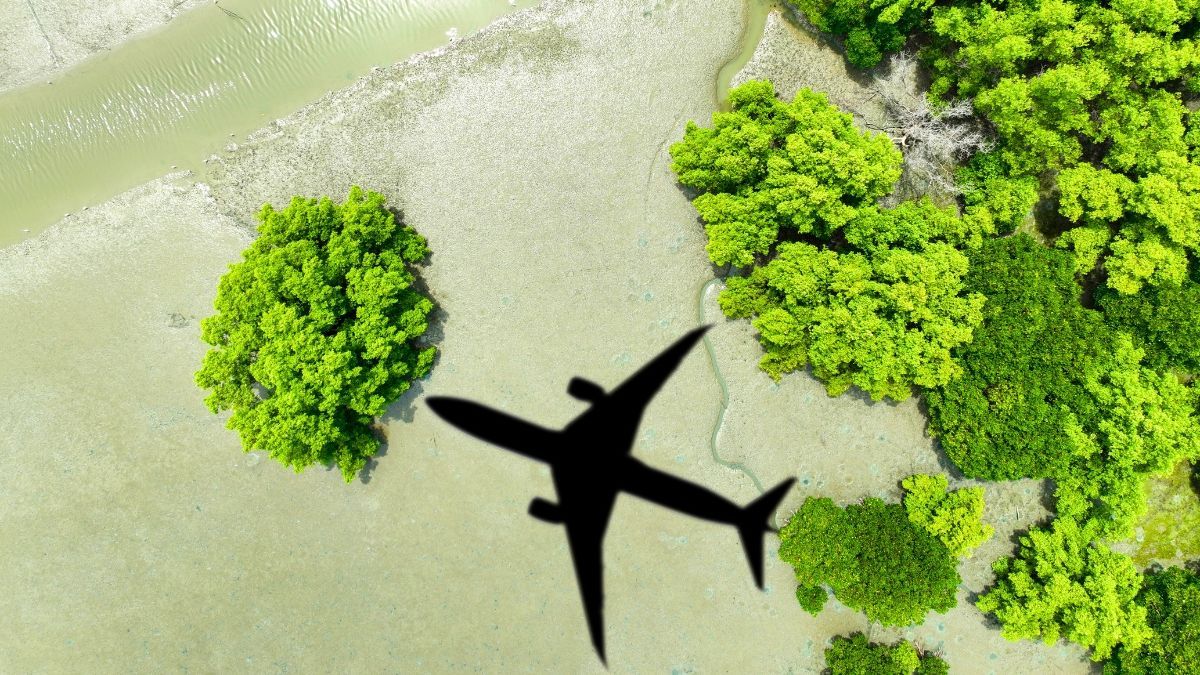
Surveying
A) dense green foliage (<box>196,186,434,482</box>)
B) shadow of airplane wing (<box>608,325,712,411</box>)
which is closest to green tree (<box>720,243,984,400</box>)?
shadow of airplane wing (<box>608,325,712,411</box>)

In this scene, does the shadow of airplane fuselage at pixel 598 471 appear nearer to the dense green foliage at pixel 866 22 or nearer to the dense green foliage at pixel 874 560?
the dense green foliage at pixel 874 560

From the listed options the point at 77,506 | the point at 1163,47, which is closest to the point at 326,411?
the point at 77,506

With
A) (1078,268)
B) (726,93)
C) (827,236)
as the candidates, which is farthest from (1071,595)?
(726,93)

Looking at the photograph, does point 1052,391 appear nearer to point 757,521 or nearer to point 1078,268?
point 1078,268

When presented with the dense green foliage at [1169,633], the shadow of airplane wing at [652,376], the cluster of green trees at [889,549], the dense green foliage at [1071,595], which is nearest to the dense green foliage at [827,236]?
the shadow of airplane wing at [652,376]

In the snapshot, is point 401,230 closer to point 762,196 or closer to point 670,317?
point 670,317

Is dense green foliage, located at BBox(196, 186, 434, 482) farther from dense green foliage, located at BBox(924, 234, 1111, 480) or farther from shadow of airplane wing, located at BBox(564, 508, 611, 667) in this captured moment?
dense green foliage, located at BBox(924, 234, 1111, 480)
